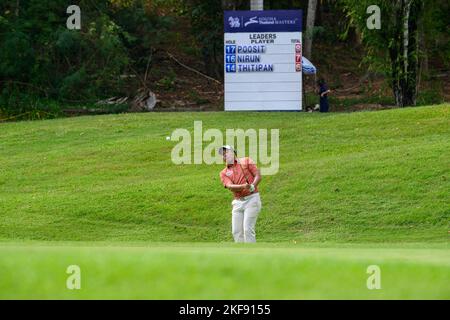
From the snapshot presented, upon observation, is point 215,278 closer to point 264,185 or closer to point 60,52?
point 264,185

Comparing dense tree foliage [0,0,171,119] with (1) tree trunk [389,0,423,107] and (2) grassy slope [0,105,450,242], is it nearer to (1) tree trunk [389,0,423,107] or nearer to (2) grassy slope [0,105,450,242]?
(2) grassy slope [0,105,450,242]

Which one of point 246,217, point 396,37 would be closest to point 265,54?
point 396,37

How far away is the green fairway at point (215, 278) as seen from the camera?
938 cm

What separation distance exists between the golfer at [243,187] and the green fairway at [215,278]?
9226 mm

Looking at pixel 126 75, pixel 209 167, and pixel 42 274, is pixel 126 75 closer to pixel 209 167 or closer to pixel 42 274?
pixel 209 167

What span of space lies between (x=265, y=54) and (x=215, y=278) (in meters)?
27.4

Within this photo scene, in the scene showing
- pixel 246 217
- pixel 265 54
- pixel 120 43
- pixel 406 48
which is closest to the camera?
pixel 246 217

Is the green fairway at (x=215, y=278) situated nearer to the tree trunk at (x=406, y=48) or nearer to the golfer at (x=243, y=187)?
the golfer at (x=243, y=187)

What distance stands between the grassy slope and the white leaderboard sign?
4.76ft

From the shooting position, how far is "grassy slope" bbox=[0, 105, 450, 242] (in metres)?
24.8

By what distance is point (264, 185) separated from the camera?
27719mm

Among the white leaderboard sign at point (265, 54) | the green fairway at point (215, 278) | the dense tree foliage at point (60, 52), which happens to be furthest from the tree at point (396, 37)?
the green fairway at point (215, 278)

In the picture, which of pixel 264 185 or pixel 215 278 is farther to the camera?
pixel 264 185
